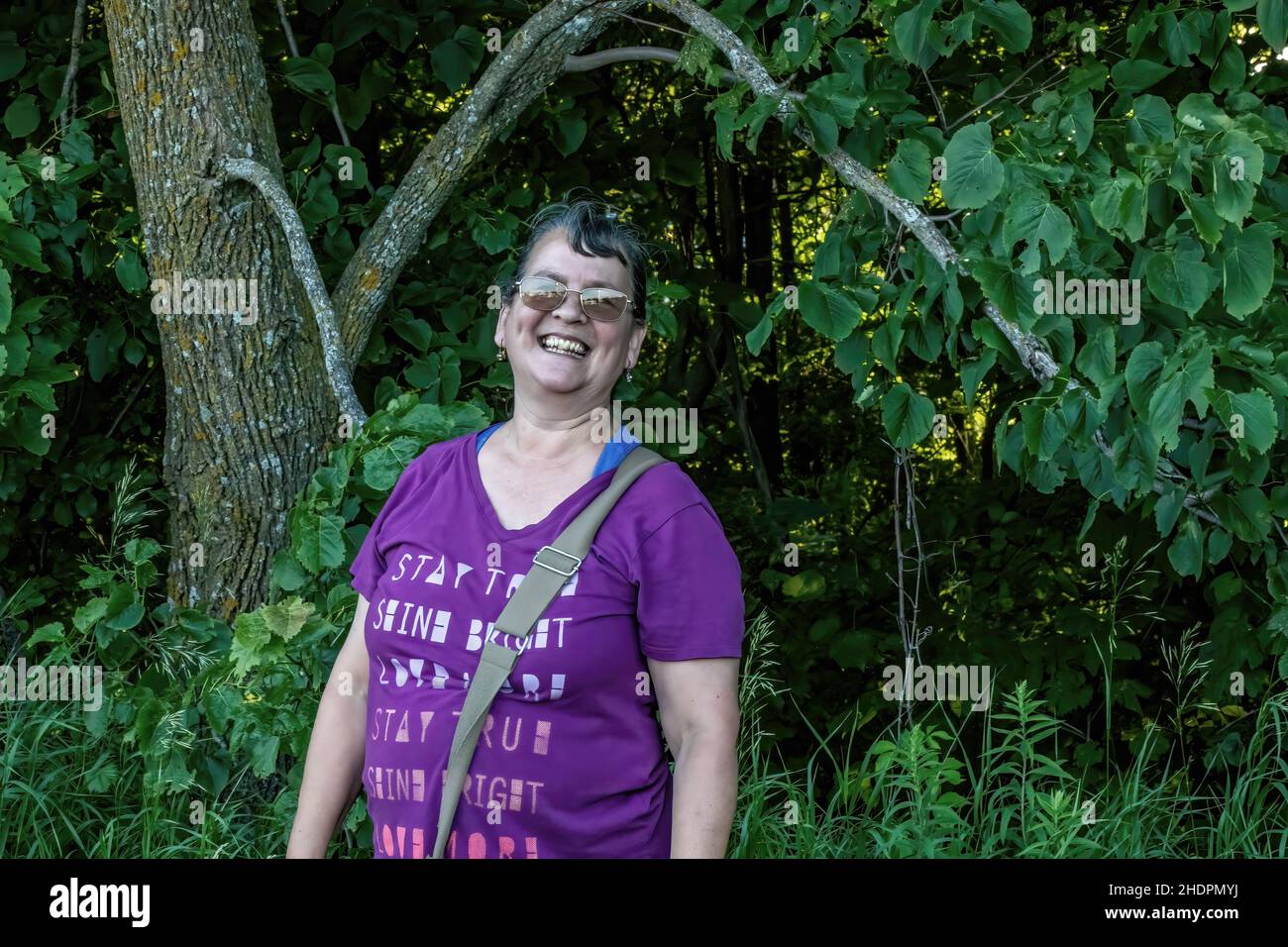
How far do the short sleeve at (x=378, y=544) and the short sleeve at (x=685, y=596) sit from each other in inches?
18.2

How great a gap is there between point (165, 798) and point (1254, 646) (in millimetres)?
3106

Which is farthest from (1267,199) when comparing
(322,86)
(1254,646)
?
(322,86)

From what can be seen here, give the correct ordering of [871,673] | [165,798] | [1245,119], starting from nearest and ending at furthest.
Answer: [1245,119] < [165,798] < [871,673]

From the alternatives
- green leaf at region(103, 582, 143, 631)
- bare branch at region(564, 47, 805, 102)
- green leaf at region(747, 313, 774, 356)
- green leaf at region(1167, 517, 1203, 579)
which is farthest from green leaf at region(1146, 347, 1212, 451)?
green leaf at region(103, 582, 143, 631)

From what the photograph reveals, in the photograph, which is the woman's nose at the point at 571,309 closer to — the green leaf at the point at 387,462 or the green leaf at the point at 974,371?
the green leaf at the point at 387,462

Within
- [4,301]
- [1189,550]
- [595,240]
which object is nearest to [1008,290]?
[1189,550]

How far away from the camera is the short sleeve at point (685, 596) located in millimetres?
1868

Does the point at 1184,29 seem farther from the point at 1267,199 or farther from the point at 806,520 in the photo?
the point at 806,520

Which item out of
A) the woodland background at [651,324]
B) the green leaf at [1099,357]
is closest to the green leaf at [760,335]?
the woodland background at [651,324]

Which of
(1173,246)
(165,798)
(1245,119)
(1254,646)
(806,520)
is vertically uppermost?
(1245,119)

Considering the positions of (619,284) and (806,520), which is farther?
(806,520)

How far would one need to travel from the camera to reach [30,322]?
3818 mm

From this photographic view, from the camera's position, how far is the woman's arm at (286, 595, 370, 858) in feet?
7.04

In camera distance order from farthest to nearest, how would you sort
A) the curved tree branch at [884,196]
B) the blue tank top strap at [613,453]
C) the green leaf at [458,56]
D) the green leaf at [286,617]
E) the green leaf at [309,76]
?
1. the green leaf at [458,56]
2. the green leaf at [309,76]
3. the green leaf at [286,617]
4. the curved tree branch at [884,196]
5. the blue tank top strap at [613,453]
